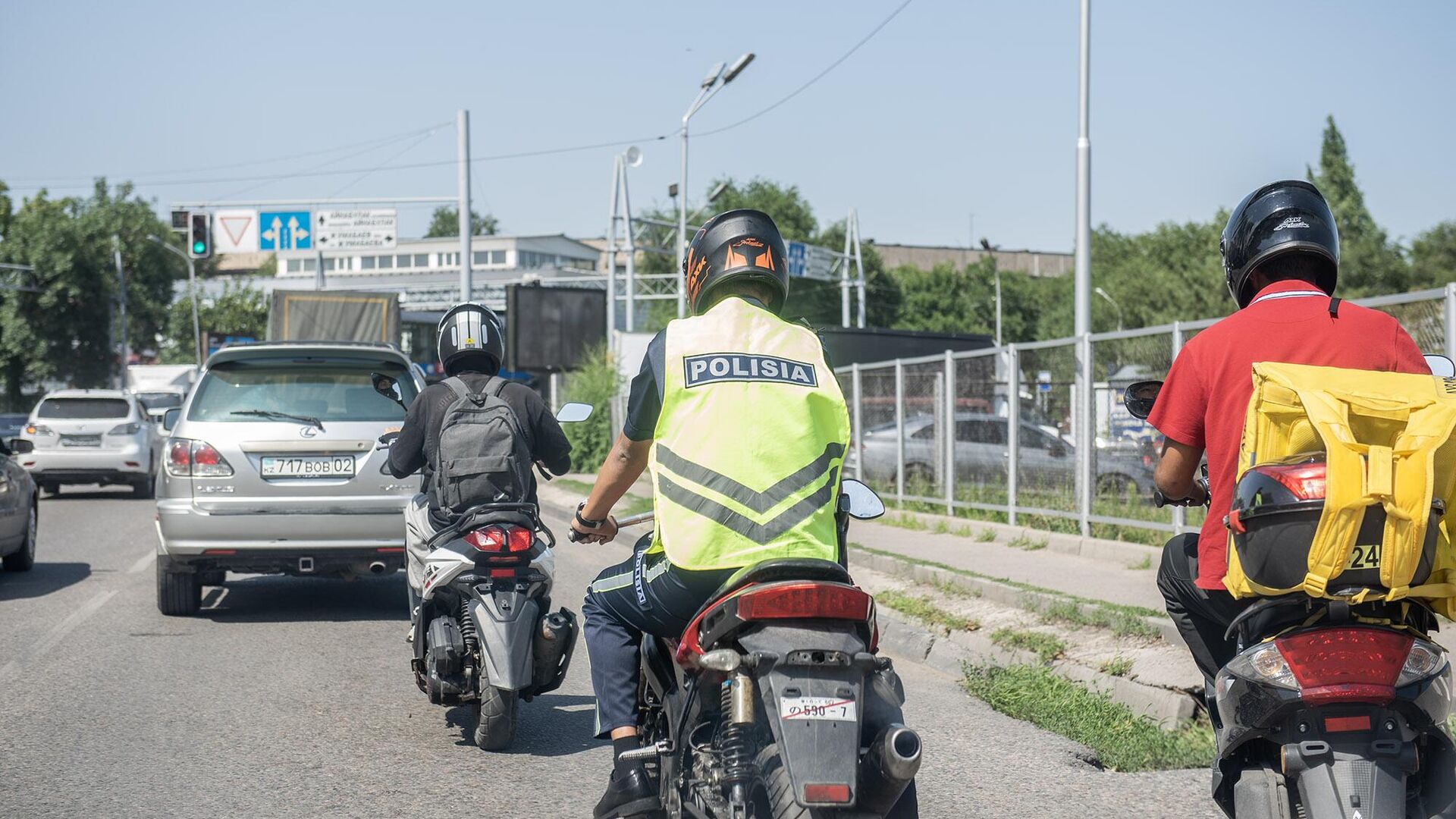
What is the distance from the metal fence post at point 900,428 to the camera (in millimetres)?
18203

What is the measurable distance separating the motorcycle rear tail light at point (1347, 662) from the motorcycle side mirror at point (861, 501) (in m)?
1.04

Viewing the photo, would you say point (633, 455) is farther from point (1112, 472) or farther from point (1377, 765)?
point (1112, 472)

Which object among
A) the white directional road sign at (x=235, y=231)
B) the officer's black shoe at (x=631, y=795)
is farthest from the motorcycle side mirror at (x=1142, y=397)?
the white directional road sign at (x=235, y=231)

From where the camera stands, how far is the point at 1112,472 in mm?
13180

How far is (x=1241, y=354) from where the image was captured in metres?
3.40

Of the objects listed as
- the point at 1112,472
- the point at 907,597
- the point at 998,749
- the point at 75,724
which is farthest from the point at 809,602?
the point at 1112,472

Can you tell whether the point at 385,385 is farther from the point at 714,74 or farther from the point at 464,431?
the point at 714,74

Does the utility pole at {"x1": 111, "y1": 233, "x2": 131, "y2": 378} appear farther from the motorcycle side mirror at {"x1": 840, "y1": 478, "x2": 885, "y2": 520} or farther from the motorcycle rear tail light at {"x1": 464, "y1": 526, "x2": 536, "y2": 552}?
the motorcycle side mirror at {"x1": 840, "y1": 478, "x2": 885, "y2": 520}

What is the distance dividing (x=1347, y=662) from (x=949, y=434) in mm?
13784

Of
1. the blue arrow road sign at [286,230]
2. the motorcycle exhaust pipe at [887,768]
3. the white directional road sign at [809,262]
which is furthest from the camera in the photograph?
the white directional road sign at [809,262]

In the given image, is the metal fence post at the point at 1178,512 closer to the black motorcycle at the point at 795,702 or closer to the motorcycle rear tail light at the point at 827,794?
the black motorcycle at the point at 795,702

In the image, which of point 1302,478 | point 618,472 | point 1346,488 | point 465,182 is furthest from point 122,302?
point 1346,488

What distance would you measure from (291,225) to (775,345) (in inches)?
1519

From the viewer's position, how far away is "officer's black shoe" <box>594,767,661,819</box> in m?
3.57
